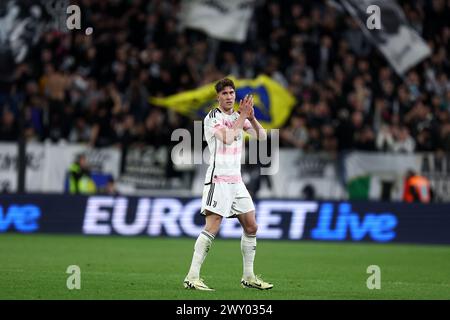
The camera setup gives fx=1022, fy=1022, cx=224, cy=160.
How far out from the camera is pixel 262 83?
76.5ft

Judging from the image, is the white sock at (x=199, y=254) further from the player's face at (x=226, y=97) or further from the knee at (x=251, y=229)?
the player's face at (x=226, y=97)

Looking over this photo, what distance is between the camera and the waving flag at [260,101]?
23297mm

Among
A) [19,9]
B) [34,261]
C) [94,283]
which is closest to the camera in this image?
[94,283]

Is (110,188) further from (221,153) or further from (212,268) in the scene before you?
(221,153)

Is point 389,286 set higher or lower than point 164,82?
lower

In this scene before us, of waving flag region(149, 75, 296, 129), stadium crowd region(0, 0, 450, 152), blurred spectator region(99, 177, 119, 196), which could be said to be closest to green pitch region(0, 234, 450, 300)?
blurred spectator region(99, 177, 119, 196)

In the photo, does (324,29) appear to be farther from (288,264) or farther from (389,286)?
(389,286)

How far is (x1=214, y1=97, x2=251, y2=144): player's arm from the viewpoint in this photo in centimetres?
1136

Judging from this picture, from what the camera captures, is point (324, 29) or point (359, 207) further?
point (324, 29)

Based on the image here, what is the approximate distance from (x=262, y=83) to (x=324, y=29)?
429 centimetres

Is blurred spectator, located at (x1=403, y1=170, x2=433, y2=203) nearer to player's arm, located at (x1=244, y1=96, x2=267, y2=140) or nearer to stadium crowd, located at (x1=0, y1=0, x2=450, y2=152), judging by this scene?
stadium crowd, located at (x1=0, y1=0, x2=450, y2=152)

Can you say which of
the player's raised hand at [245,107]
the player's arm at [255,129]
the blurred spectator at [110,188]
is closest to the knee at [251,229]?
the player's arm at [255,129]

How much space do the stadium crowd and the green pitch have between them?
370cm
